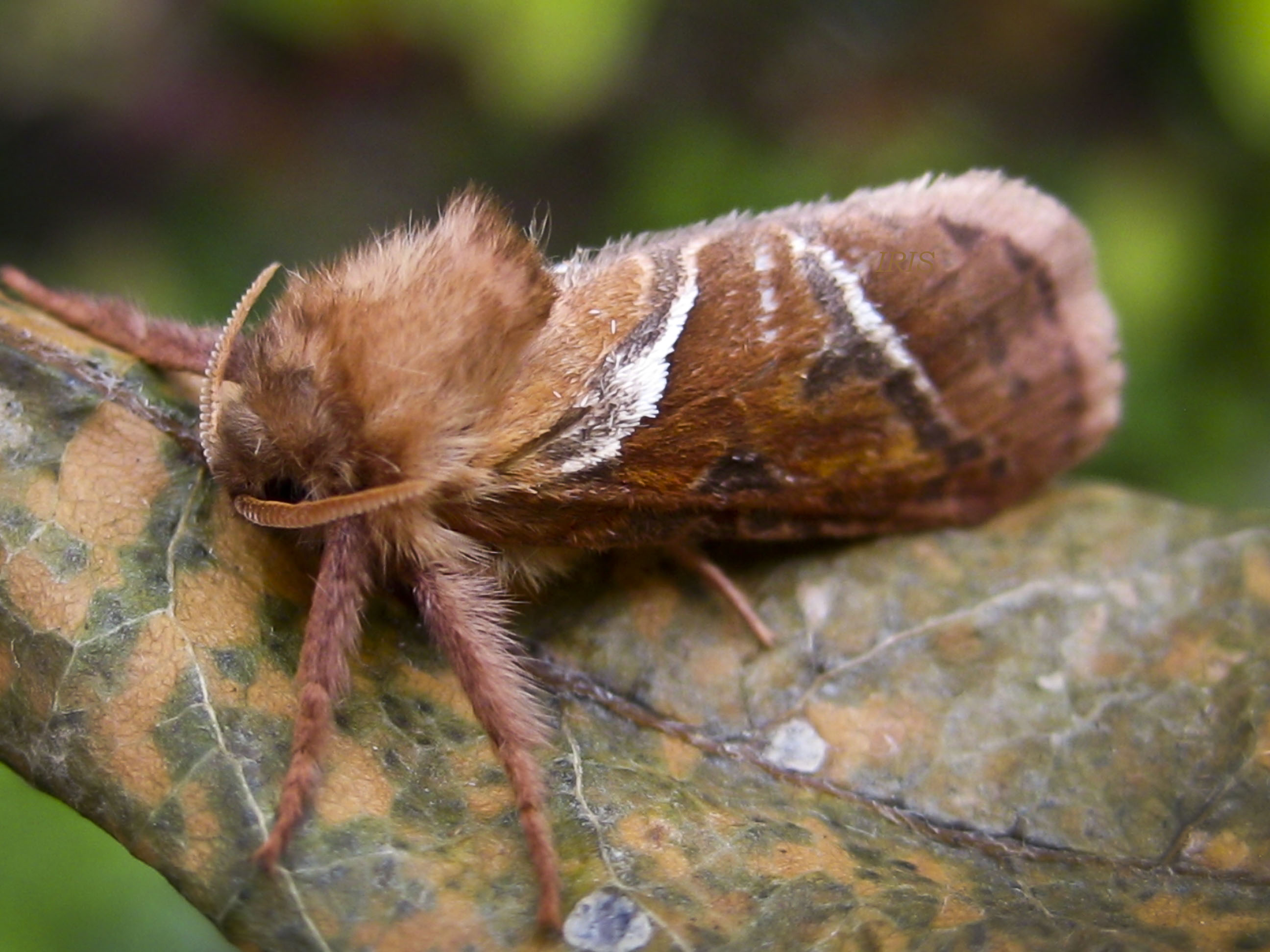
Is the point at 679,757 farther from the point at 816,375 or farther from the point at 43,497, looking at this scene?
the point at 43,497

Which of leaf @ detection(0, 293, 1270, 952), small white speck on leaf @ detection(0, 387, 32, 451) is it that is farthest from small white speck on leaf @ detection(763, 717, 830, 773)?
small white speck on leaf @ detection(0, 387, 32, 451)

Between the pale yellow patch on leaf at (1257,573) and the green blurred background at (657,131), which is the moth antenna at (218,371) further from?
the pale yellow patch on leaf at (1257,573)

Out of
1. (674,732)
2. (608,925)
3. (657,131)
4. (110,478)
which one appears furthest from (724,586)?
(657,131)

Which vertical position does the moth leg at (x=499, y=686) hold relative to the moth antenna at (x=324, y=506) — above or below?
below

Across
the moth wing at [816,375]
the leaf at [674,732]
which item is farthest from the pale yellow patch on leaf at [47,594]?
the moth wing at [816,375]

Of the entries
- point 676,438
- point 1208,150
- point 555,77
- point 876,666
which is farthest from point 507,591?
point 1208,150
